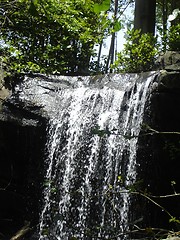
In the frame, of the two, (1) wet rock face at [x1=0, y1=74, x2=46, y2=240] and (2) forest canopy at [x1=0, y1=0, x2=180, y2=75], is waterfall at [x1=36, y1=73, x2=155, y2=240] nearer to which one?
(1) wet rock face at [x1=0, y1=74, x2=46, y2=240]

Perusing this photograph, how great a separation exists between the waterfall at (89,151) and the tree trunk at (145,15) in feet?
10.7

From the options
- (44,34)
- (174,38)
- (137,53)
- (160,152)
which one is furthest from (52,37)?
(160,152)

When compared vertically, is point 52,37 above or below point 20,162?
above

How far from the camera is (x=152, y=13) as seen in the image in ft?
32.7

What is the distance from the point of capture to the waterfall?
5.95m

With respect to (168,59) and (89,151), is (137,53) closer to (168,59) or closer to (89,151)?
(168,59)

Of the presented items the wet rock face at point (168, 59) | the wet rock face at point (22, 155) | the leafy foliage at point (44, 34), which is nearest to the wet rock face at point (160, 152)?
the wet rock face at point (22, 155)

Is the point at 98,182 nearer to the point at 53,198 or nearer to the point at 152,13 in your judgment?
the point at 53,198

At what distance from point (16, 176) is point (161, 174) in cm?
285

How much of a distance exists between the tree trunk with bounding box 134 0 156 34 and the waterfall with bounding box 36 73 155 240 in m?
3.26

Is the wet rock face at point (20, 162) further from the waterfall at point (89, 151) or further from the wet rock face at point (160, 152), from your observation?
the wet rock face at point (160, 152)

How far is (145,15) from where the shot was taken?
995cm

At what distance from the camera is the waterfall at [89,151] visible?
595cm

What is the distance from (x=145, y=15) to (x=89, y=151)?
17.5ft
